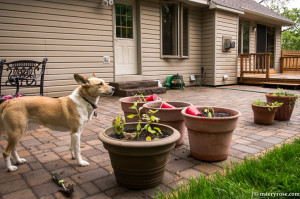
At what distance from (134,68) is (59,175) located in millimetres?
6257

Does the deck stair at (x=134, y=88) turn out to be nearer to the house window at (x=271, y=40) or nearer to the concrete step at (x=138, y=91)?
the concrete step at (x=138, y=91)

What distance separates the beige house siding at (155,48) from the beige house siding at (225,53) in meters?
1.01

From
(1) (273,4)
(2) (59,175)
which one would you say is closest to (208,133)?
(2) (59,175)

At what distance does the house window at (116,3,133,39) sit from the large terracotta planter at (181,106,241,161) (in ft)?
19.3

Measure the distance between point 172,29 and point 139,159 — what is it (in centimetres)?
778

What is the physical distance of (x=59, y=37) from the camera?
618 centimetres

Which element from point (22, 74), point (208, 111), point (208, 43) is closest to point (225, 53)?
point (208, 43)

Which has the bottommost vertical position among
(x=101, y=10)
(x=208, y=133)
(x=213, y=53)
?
(x=208, y=133)

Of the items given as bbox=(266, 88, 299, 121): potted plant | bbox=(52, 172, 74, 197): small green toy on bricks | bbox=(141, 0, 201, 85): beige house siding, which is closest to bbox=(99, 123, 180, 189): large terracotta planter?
bbox=(52, 172, 74, 197): small green toy on bricks

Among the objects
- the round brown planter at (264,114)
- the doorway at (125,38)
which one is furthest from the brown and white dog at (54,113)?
the doorway at (125,38)

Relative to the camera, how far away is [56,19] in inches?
240

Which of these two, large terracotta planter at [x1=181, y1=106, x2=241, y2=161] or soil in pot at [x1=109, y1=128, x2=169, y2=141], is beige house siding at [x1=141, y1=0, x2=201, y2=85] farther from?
soil in pot at [x1=109, y1=128, x2=169, y2=141]

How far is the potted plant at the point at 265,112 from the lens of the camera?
12.3 feet

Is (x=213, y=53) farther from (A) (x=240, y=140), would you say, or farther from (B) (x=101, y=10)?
(A) (x=240, y=140)
